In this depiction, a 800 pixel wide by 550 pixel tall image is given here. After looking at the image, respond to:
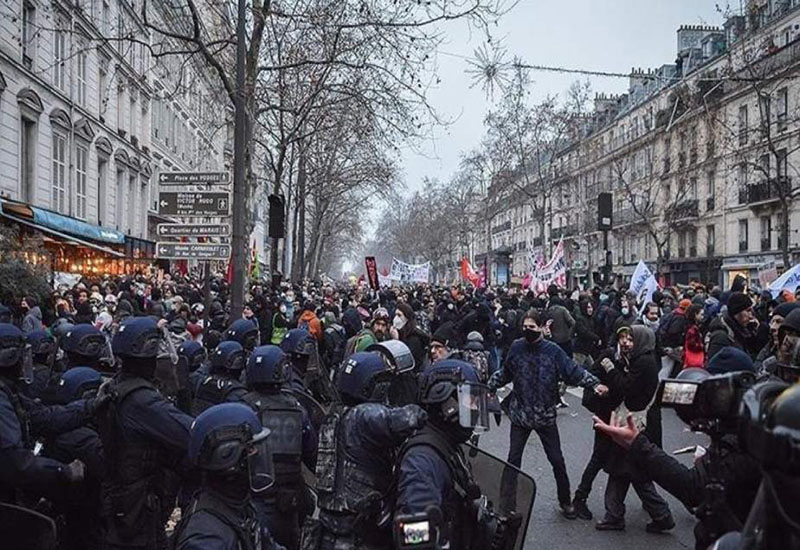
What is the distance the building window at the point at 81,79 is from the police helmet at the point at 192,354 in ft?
70.9

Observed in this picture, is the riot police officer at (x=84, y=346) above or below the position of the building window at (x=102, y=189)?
below

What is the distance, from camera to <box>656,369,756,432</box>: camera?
2656 mm

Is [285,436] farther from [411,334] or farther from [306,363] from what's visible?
[411,334]

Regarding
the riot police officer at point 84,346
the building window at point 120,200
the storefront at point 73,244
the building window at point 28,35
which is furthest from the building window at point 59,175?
the riot police officer at point 84,346

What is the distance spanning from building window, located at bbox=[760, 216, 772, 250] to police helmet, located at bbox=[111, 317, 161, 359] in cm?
3703

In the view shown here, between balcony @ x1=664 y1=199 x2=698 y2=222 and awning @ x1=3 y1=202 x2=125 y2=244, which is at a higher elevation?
balcony @ x1=664 y1=199 x2=698 y2=222

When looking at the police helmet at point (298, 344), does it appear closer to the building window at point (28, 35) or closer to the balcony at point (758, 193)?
the building window at point (28, 35)

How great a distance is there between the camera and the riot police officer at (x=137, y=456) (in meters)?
3.75

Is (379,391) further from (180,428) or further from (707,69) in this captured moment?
(707,69)

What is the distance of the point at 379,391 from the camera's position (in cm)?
382

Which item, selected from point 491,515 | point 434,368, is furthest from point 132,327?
point 491,515

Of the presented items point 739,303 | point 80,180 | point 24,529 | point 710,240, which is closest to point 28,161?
point 80,180

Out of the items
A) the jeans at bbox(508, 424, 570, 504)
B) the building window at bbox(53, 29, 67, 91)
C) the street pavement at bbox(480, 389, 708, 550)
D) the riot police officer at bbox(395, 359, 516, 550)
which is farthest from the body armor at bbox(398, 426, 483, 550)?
the building window at bbox(53, 29, 67, 91)

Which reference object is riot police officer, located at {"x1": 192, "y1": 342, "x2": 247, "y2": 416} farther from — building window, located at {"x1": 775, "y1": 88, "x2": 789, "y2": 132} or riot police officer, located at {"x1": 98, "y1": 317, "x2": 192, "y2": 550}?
building window, located at {"x1": 775, "y1": 88, "x2": 789, "y2": 132}
